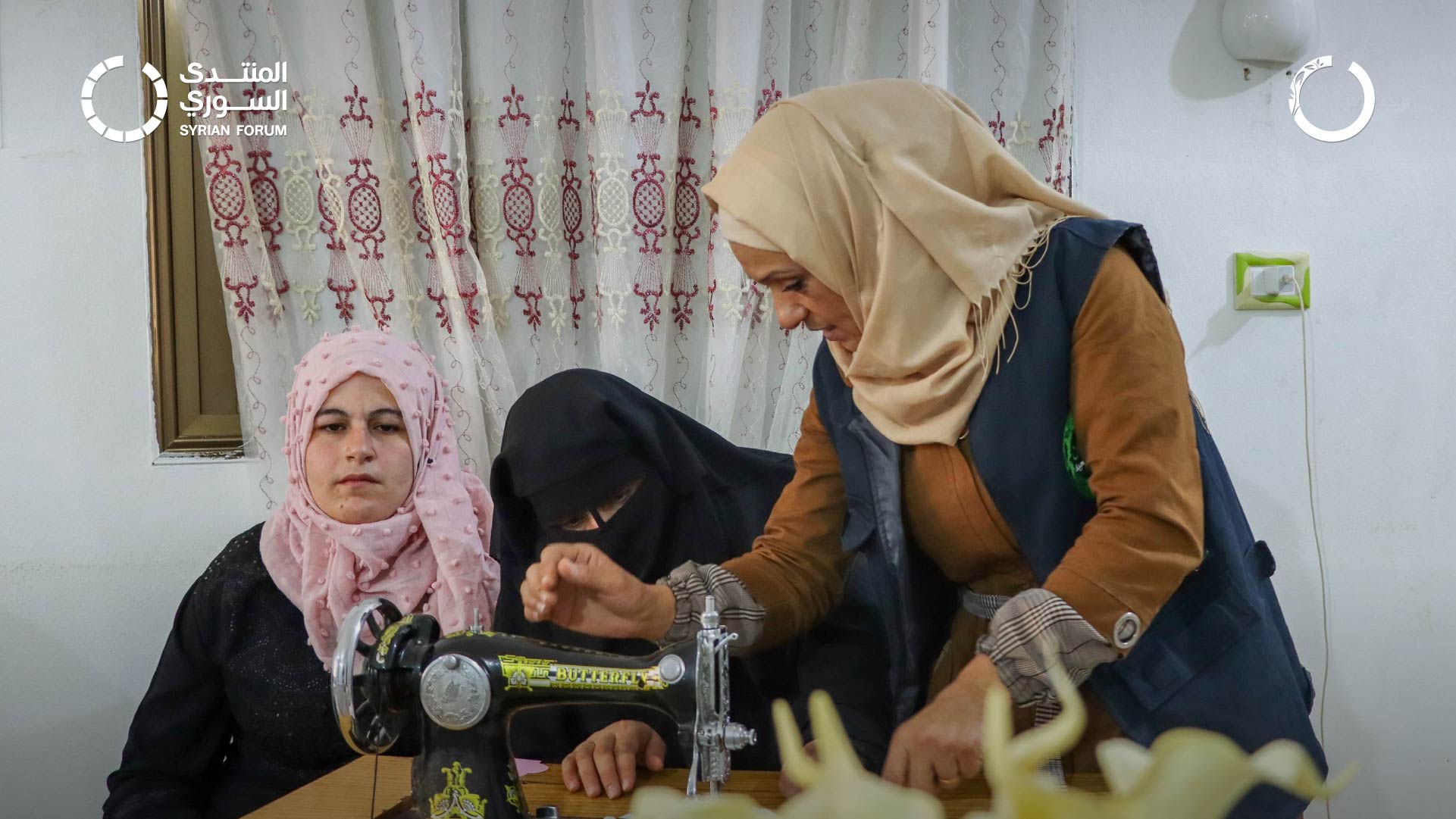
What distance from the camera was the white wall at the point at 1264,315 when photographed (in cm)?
200

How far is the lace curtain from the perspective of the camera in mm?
1938

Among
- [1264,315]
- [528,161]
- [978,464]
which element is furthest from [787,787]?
[1264,315]

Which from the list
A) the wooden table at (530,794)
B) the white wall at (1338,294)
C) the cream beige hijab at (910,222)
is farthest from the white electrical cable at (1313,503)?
the wooden table at (530,794)

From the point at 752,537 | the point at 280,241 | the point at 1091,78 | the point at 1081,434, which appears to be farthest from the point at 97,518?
the point at 1091,78

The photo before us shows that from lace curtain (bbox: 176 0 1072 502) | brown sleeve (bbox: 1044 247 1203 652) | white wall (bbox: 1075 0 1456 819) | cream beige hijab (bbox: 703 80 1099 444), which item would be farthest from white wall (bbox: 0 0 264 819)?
white wall (bbox: 1075 0 1456 819)

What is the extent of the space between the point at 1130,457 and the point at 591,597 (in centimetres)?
56

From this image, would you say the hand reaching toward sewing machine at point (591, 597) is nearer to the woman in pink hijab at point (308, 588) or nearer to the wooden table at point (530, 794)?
the wooden table at point (530, 794)

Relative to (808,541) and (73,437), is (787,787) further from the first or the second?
(73,437)

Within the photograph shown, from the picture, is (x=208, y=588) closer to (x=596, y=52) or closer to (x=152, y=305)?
(x=152, y=305)

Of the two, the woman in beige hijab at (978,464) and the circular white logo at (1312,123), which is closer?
the woman in beige hijab at (978,464)

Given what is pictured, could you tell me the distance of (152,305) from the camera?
79.4 inches

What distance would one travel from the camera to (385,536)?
1.67m

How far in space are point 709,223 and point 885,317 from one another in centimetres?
90

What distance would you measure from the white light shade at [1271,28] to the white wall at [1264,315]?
0.05 meters
